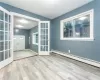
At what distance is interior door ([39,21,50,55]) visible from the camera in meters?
4.73

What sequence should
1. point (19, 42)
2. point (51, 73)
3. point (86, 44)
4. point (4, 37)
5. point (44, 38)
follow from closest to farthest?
point (51, 73), point (4, 37), point (86, 44), point (44, 38), point (19, 42)

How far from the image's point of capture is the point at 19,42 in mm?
8102

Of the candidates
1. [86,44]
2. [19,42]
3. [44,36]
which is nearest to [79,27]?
[86,44]

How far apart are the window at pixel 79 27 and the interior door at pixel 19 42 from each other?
18.2 ft

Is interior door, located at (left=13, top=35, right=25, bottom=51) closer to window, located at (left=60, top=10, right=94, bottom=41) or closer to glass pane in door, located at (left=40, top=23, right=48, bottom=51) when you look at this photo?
glass pane in door, located at (left=40, top=23, right=48, bottom=51)

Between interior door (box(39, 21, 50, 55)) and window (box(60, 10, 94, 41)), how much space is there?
1.00 meters

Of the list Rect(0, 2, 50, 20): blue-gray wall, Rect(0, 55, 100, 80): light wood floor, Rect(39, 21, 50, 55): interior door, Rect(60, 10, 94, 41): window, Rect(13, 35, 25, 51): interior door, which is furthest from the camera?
Rect(13, 35, 25, 51): interior door

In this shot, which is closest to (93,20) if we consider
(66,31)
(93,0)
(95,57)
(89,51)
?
(93,0)

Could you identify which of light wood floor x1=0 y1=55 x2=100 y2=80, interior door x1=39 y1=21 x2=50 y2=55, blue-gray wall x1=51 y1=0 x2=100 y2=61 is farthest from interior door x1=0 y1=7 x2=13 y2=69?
blue-gray wall x1=51 y1=0 x2=100 y2=61

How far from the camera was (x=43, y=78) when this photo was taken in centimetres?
190

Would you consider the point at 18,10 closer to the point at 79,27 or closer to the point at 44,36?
the point at 44,36

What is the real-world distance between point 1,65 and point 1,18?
1.75 metres

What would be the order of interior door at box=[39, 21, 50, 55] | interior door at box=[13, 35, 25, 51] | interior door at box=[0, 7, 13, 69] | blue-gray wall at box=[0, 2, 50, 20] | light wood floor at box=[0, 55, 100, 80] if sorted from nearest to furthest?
light wood floor at box=[0, 55, 100, 80], interior door at box=[0, 7, 13, 69], blue-gray wall at box=[0, 2, 50, 20], interior door at box=[39, 21, 50, 55], interior door at box=[13, 35, 25, 51]

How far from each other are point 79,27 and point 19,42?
6762 millimetres
